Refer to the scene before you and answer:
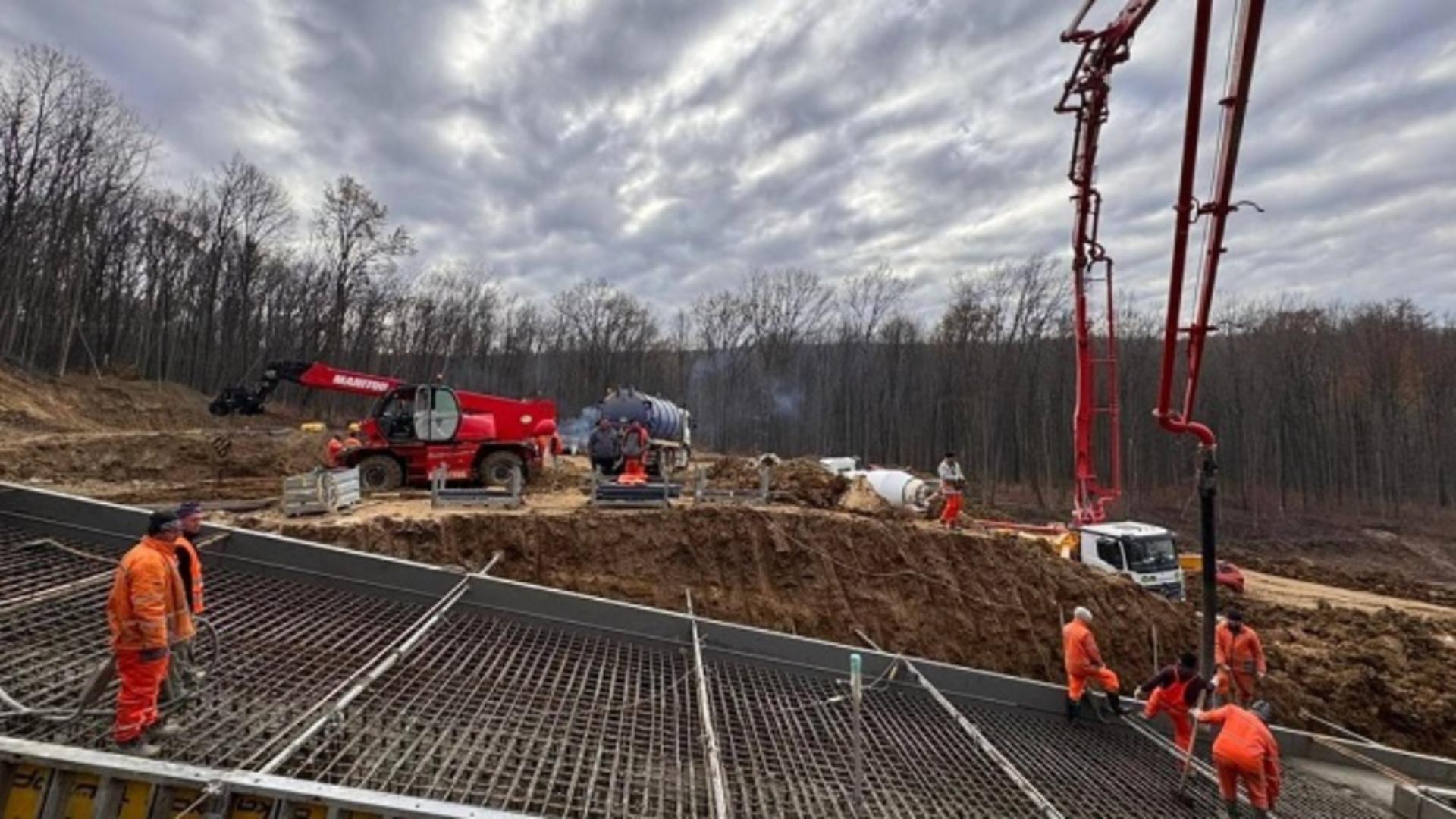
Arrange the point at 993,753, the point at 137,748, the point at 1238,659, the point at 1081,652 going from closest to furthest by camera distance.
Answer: the point at 137,748
the point at 993,753
the point at 1081,652
the point at 1238,659

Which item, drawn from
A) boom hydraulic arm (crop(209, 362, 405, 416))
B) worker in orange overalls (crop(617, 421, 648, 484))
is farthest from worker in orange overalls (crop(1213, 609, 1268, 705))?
boom hydraulic arm (crop(209, 362, 405, 416))

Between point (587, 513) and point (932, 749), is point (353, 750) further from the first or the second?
point (587, 513)

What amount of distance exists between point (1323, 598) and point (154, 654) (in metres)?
24.5

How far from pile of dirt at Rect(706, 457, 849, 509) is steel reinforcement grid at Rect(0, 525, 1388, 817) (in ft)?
28.8

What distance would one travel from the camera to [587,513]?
1320 centimetres

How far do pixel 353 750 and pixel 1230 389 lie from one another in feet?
166

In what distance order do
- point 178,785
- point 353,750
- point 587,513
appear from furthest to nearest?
point 587,513 → point 353,750 → point 178,785

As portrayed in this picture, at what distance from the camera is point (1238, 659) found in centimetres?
888

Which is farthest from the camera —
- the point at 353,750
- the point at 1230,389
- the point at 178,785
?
the point at 1230,389

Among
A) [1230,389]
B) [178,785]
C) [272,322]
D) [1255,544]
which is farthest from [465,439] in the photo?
[1230,389]

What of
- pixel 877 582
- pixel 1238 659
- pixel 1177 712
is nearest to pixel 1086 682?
pixel 1177 712

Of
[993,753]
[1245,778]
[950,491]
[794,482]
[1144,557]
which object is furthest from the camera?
[794,482]

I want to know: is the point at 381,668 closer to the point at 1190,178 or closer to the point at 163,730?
the point at 163,730

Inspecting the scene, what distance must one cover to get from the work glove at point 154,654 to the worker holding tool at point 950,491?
1420 cm
